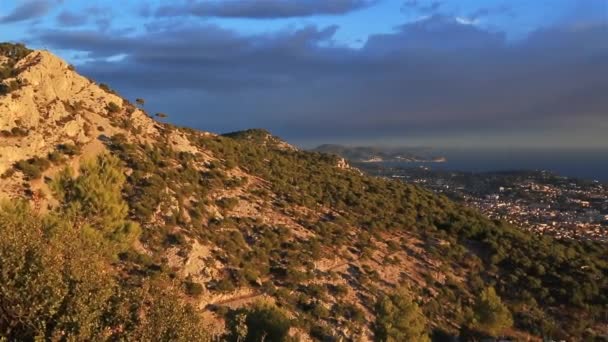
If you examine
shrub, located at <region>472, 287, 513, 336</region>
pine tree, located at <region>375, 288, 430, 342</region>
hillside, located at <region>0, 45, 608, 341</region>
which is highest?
hillside, located at <region>0, 45, 608, 341</region>

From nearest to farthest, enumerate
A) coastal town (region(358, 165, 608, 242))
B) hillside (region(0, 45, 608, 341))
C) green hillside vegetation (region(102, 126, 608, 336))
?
hillside (region(0, 45, 608, 341)) < green hillside vegetation (region(102, 126, 608, 336)) < coastal town (region(358, 165, 608, 242))

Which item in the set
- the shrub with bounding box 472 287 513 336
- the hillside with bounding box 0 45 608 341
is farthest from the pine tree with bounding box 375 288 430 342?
the shrub with bounding box 472 287 513 336

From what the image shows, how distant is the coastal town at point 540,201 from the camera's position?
65625mm

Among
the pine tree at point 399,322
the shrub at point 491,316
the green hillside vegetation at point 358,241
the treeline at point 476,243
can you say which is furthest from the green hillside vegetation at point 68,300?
the treeline at point 476,243

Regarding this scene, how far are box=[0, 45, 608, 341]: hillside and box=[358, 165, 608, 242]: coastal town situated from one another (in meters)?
18.5

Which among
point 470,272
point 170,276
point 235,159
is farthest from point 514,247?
point 170,276

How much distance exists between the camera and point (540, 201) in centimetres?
9725

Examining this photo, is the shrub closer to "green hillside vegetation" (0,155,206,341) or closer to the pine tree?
the pine tree

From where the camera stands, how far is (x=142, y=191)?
107 ft

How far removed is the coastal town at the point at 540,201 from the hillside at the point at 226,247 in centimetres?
1847

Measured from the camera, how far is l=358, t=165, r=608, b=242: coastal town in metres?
65.6

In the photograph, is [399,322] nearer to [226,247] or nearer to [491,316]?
[491,316]

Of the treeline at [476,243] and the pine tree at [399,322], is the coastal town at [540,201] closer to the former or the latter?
the treeline at [476,243]

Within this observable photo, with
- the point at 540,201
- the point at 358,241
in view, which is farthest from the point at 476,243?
the point at 540,201
